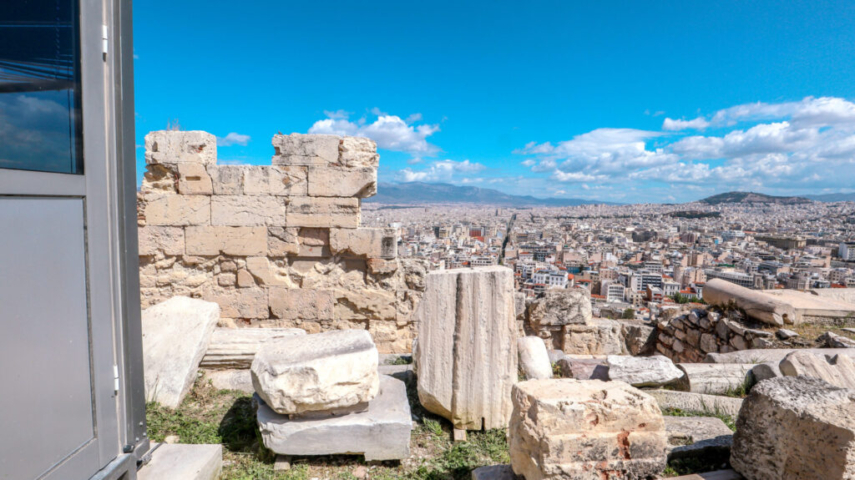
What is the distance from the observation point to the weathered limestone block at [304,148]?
4.88 meters

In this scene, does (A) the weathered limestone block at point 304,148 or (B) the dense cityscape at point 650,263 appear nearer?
(A) the weathered limestone block at point 304,148

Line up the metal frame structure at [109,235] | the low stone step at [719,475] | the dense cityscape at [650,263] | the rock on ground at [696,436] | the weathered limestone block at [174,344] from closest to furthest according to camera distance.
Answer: the metal frame structure at [109,235] < the low stone step at [719,475] < the rock on ground at [696,436] < the weathered limestone block at [174,344] < the dense cityscape at [650,263]

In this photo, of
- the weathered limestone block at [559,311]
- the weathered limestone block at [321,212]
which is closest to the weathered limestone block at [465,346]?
the weathered limestone block at [321,212]

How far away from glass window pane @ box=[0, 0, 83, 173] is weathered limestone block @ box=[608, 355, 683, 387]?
4464 millimetres

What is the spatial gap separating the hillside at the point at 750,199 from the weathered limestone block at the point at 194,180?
5881 inches

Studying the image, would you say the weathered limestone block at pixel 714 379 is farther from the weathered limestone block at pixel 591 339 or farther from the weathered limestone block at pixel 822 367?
the weathered limestone block at pixel 591 339

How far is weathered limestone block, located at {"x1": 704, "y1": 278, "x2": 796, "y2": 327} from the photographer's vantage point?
630 centimetres

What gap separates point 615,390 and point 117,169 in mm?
2881

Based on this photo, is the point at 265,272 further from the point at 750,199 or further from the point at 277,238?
the point at 750,199

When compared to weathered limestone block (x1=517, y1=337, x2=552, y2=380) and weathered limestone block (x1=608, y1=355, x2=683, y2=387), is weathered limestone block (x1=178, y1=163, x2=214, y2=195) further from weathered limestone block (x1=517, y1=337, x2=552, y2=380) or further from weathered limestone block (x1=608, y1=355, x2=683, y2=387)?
weathered limestone block (x1=608, y1=355, x2=683, y2=387)

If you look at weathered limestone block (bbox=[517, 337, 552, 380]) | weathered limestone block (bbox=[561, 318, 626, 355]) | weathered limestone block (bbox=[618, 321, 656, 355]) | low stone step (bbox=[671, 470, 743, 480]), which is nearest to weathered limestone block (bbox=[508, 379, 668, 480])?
low stone step (bbox=[671, 470, 743, 480])

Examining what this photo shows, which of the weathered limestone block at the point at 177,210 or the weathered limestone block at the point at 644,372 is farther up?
the weathered limestone block at the point at 177,210

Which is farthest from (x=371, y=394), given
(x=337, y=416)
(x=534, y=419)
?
(x=534, y=419)

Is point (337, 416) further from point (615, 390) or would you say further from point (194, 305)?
point (194, 305)
